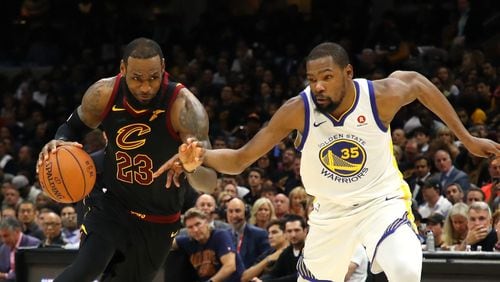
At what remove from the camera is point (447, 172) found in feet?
34.4

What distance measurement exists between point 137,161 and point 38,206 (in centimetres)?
605

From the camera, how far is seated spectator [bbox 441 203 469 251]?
8.74 meters

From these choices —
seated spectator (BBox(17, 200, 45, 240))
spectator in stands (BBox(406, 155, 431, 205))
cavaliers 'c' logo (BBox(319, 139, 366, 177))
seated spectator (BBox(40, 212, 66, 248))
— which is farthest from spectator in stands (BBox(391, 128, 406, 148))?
cavaliers 'c' logo (BBox(319, 139, 366, 177))

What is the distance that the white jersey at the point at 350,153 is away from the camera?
560 centimetres

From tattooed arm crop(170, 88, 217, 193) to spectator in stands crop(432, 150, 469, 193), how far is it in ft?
16.2

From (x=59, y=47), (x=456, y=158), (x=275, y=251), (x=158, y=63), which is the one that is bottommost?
(x=275, y=251)

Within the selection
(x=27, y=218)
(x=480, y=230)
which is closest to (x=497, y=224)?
(x=480, y=230)

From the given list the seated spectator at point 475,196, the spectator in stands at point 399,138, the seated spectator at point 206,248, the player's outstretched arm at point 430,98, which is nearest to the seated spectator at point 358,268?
the seated spectator at point 206,248

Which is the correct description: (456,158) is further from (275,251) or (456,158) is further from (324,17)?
(324,17)

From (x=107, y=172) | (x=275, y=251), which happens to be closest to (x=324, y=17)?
(x=275, y=251)

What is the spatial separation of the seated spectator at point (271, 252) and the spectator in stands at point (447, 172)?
6.77ft

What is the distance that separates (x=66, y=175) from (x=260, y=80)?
949 cm

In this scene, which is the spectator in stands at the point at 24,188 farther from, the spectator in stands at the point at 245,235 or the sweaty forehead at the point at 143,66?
the sweaty forehead at the point at 143,66

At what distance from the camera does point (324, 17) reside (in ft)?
55.0
